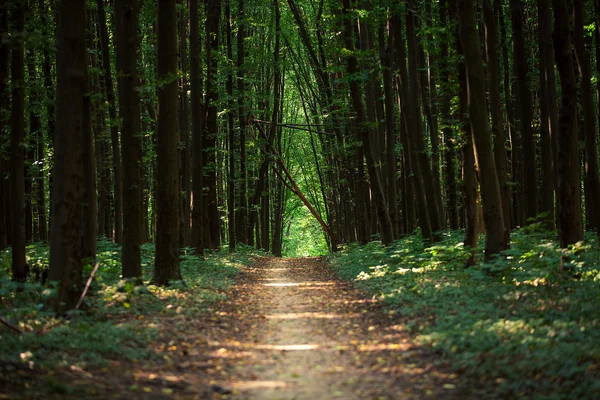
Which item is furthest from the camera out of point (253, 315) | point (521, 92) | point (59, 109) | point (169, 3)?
point (521, 92)

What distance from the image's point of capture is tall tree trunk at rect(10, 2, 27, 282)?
11516 mm

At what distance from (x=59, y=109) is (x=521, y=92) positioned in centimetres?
1322

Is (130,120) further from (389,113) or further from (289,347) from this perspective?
(389,113)

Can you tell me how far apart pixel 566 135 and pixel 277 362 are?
22.8 feet

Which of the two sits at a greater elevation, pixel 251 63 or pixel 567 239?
pixel 251 63

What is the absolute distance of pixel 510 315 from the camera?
7953 mm

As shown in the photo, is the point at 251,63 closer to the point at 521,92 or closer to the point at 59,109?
the point at 521,92

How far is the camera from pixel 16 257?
39.5ft

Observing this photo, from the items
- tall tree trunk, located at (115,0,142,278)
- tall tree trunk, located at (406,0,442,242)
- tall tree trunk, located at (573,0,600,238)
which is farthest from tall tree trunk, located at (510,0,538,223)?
tall tree trunk, located at (115,0,142,278)

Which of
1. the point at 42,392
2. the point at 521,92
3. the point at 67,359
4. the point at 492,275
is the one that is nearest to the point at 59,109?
the point at 67,359

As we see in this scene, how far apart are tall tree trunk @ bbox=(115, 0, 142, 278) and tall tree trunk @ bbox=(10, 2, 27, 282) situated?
190 centimetres

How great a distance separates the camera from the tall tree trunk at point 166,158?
12.5 m

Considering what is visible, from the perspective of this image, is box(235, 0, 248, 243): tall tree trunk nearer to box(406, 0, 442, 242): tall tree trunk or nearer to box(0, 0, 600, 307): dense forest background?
box(0, 0, 600, 307): dense forest background

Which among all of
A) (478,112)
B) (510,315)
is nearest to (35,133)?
(478,112)
